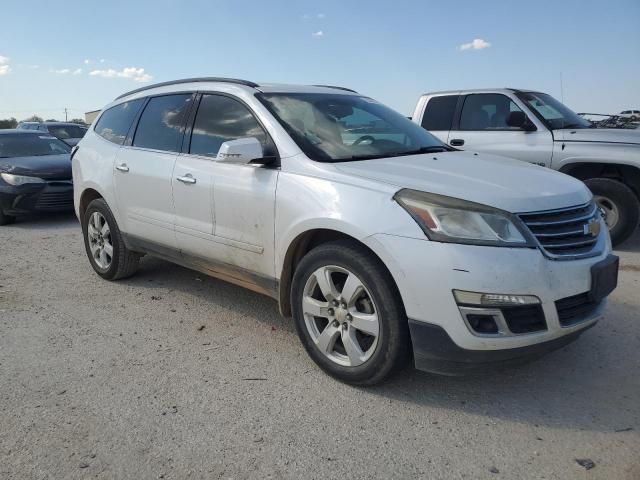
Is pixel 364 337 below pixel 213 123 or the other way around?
below

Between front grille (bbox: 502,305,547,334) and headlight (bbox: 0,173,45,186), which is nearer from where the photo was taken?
front grille (bbox: 502,305,547,334)

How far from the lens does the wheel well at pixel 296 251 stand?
326 centimetres

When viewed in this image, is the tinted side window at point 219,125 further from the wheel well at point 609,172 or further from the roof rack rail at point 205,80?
the wheel well at point 609,172

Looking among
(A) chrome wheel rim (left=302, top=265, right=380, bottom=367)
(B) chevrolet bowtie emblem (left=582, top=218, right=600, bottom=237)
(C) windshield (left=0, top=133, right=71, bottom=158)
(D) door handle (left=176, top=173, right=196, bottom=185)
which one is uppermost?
(C) windshield (left=0, top=133, right=71, bottom=158)

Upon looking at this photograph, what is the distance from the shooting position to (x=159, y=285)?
5066mm

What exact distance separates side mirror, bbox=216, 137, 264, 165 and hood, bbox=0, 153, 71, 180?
6362mm

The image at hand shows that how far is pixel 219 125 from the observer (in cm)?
394

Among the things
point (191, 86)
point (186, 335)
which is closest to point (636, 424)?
point (186, 335)

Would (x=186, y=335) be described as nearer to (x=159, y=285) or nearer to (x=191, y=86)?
(x=159, y=285)

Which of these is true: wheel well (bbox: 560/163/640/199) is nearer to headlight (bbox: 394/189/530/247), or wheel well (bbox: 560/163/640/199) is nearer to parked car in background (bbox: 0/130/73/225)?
headlight (bbox: 394/189/530/247)

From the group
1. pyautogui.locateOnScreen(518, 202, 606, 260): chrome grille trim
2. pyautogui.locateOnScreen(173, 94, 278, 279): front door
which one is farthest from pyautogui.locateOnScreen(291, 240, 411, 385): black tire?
pyautogui.locateOnScreen(518, 202, 606, 260): chrome grille trim

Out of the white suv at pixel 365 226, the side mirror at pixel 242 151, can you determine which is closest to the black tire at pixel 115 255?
the white suv at pixel 365 226

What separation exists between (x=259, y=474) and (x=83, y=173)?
12.8 feet

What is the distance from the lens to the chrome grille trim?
273 centimetres
